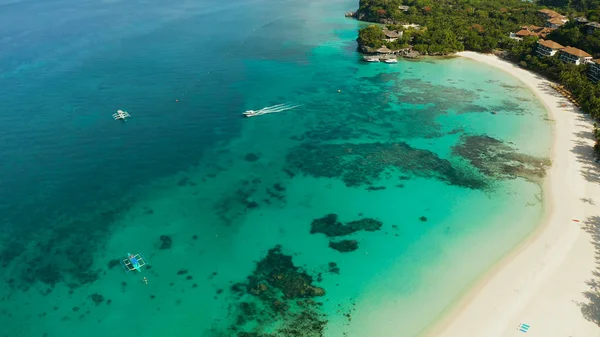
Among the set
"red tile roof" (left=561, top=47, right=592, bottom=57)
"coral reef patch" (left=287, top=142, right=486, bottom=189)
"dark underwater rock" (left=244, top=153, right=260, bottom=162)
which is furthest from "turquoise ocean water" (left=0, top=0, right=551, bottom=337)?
"red tile roof" (left=561, top=47, right=592, bottom=57)

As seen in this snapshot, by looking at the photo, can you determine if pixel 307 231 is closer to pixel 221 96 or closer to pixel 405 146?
pixel 405 146

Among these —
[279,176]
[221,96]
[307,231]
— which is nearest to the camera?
[307,231]

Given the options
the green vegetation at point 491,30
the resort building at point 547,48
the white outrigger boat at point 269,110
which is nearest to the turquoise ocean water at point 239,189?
the white outrigger boat at point 269,110

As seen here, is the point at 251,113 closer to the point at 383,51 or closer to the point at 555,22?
the point at 383,51

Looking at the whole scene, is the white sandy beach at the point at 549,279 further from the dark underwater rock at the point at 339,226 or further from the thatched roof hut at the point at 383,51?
the thatched roof hut at the point at 383,51

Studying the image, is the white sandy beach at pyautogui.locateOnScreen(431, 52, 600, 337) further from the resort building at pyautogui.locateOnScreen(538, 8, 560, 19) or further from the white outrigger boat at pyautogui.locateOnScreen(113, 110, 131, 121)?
the resort building at pyautogui.locateOnScreen(538, 8, 560, 19)

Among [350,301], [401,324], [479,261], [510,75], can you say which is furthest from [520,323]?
[510,75]
